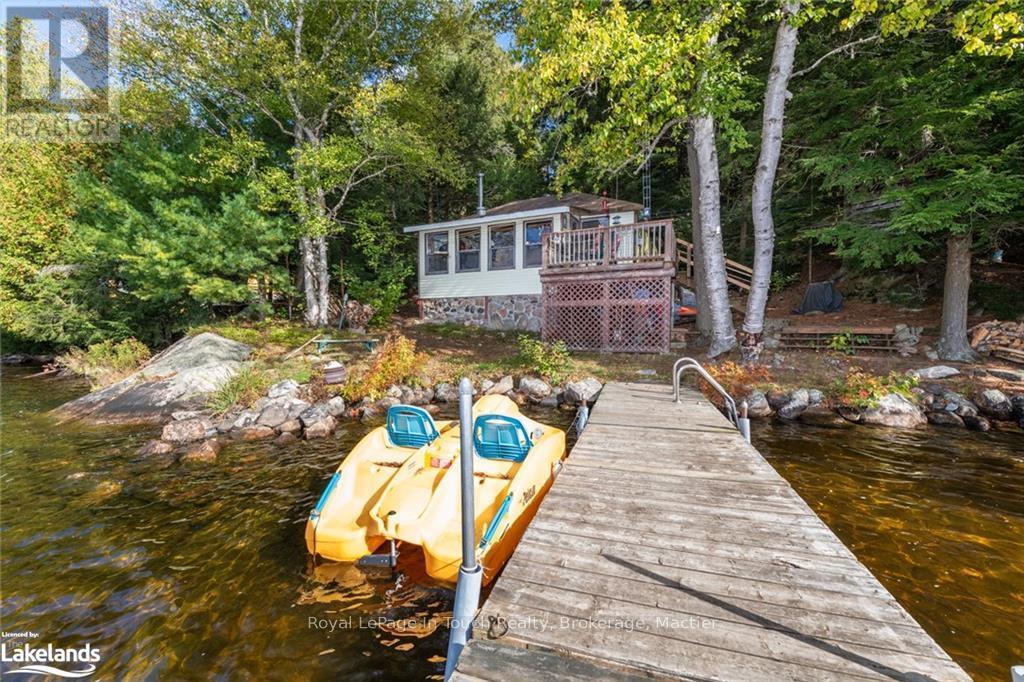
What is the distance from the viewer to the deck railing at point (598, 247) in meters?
11.7

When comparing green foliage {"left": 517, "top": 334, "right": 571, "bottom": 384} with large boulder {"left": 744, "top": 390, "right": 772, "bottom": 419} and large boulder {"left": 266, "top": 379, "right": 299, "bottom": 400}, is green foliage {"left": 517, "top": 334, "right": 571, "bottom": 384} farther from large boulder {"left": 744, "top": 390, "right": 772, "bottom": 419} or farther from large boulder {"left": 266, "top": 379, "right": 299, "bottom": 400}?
large boulder {"left": 266, "top": 379, "right": 299, "bottom": 400}

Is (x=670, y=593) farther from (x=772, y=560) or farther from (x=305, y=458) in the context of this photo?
(x=305, y=458)

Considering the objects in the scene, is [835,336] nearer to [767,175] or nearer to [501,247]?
[767,175]

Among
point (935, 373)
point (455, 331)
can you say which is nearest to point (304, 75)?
point (455, 331)

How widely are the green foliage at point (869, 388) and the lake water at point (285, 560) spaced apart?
1248 millimetres

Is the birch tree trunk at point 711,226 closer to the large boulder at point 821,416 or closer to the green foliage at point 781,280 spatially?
the large boulder at point 821,416

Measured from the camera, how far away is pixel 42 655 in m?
2.79

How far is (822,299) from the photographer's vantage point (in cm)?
1362

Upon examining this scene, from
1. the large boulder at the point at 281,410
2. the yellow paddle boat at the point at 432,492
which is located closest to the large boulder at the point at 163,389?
the large boulder at the point at 281,410

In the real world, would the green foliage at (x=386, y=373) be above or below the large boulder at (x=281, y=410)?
above

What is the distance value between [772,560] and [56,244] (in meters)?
22.2

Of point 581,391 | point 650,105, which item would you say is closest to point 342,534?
point 581,391

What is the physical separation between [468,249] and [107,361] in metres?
11.8

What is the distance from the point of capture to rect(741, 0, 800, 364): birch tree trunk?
9.46 meters
